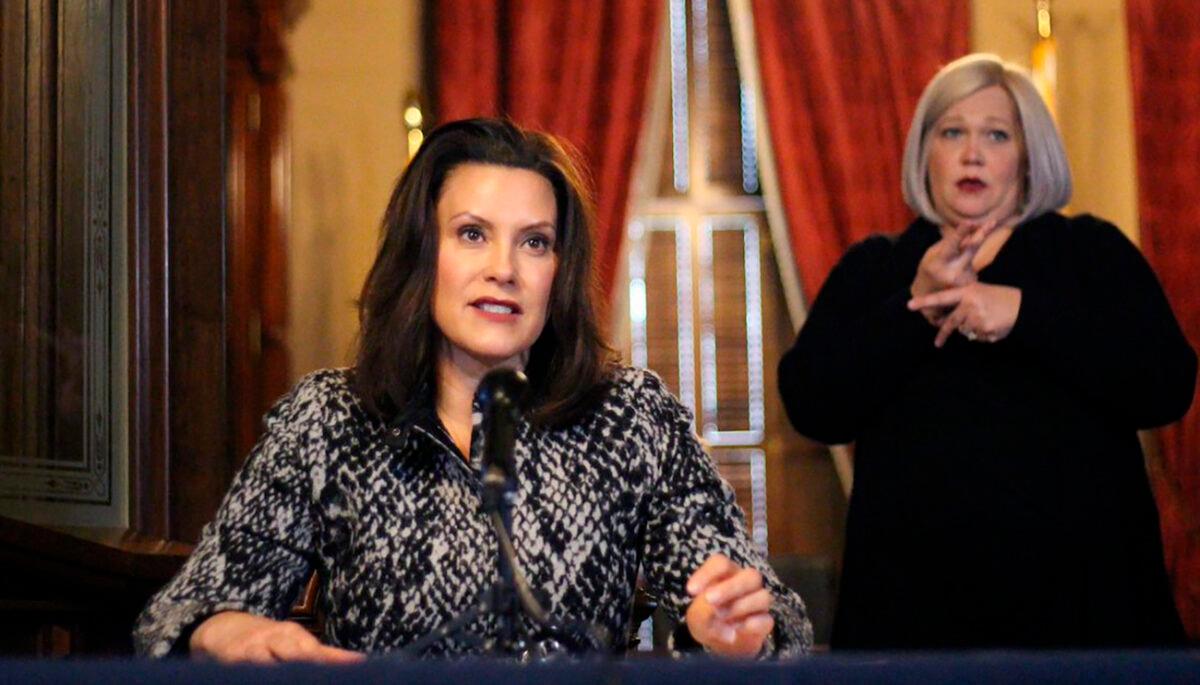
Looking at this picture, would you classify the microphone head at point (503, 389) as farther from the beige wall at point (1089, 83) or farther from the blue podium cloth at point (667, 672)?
the beige wall at point (1089, 83)

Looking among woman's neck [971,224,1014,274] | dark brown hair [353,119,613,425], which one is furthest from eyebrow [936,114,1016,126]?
dark brown hair [353,119,613,425]

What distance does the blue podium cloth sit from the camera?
1.11m

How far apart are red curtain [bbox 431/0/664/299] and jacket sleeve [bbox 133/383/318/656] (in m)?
3.24

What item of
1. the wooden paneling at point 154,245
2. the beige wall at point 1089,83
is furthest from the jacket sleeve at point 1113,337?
the beige wall at point 1089,83

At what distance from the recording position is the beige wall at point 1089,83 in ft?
17.7

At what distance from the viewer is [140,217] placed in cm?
381

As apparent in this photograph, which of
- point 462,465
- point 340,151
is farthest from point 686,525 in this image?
point 340,151

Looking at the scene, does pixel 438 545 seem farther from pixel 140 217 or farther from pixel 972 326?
pixel 140 217

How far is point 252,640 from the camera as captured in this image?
76.0 inches

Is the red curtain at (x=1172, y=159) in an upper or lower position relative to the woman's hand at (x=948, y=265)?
upper

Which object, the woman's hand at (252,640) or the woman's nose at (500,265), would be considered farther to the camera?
the woman's nose at (500,265)

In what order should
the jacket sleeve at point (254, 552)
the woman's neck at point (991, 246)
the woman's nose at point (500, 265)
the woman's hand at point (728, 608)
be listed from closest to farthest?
the woman's hand at point (728, 608) < the jacket sleeve at point (254, 552) < the woman's nose at point (500, 265) < the woman's neck at point (991, 246)

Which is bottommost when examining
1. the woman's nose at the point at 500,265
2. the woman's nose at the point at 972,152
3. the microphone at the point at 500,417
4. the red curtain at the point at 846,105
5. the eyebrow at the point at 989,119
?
the microphone at the point at 500,417

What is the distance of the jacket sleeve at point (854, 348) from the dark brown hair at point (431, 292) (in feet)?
1.80
